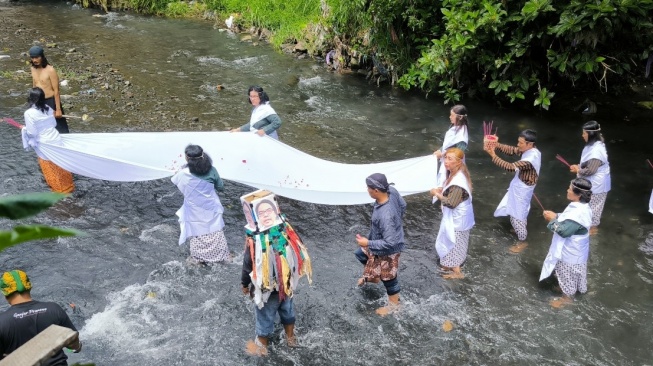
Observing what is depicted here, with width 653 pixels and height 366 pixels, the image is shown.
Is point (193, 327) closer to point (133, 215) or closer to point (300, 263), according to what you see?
point (300, 263)

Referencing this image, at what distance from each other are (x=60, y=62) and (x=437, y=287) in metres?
11.1

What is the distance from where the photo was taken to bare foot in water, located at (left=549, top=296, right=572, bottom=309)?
19.4 feet

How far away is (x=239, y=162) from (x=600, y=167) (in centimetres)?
436

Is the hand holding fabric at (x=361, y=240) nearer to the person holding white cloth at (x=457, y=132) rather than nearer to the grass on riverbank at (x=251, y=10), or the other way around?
the person holding white cloth at (x=457, y=132)

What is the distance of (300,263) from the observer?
493 cm

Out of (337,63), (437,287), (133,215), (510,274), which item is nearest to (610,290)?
(510,274)

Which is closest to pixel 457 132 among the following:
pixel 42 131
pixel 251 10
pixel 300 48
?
pixel 42 131

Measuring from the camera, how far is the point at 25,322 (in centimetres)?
403

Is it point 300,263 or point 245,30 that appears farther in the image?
point 245,30

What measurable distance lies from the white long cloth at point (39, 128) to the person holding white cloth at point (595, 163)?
20.8 ft

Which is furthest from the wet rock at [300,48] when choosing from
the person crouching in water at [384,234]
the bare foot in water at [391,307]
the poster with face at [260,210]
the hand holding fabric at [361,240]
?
the poster with face at [260,210]

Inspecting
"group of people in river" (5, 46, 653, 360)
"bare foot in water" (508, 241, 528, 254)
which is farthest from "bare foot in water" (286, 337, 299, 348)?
"bare foot in water" (508, 241, 528, 254)

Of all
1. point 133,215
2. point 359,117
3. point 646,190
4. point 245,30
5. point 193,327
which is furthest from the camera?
point 245,30

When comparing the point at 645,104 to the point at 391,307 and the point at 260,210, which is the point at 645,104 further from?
the point at 260,210
